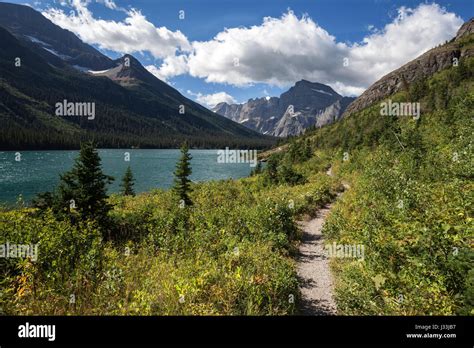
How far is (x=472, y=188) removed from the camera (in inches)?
363

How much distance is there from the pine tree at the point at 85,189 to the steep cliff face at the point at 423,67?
155538 millimetres

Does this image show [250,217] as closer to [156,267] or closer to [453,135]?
[156,267]

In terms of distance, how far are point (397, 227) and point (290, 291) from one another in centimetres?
425

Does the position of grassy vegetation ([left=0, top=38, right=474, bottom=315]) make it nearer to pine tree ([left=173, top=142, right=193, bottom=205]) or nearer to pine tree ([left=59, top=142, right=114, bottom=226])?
pine tree ([left=59, top=142, right=114, bottom=226])

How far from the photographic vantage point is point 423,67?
497 feet

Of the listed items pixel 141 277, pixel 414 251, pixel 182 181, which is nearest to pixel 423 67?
pixel 182 181

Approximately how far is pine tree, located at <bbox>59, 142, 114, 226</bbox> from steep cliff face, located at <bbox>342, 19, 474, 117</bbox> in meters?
156

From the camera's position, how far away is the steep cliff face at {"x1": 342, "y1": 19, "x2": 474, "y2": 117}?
436ft

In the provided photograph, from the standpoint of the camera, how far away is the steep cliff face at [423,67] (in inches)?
5236

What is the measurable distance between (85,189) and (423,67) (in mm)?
188449

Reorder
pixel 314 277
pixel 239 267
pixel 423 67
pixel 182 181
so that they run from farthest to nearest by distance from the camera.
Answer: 1. pixel 423 67
2. pixel 182 181
3. pixel 314 277
4. pixel 239 267

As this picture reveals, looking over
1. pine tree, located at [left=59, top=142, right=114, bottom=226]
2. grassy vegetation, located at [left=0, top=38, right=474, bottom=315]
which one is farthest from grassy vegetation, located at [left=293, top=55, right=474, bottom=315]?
pine tree, located at [left=59, top=142, right=114, bottom=226]

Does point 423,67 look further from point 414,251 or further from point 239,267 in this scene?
point 239,267

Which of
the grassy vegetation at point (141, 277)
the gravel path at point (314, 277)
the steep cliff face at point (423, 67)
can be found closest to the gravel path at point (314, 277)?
the gravel path at point (314, 277)
